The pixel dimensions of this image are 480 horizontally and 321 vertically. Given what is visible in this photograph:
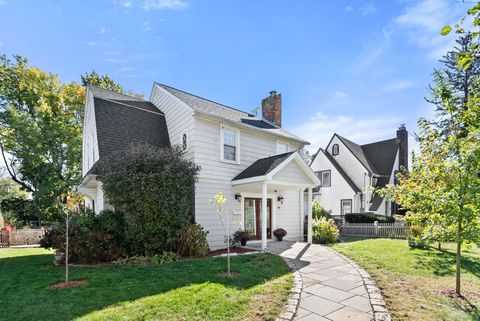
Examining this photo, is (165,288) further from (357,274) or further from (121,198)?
(357,274)

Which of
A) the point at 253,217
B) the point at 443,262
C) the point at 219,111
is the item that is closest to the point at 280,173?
the point at 253,217

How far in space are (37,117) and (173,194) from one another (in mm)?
20121

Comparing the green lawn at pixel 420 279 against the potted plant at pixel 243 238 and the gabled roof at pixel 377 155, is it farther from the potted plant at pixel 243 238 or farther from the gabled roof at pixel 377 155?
the gabled roof at pixel 377 155

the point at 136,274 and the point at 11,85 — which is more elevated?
the point at 11,85

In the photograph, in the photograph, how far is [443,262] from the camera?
771 cm

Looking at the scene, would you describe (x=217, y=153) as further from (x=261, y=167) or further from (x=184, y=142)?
(x=261, y=167)

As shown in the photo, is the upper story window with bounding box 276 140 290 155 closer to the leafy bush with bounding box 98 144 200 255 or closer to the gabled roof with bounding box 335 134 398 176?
the leafy bush with bounding box 98 144 200 255

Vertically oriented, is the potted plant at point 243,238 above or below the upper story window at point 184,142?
below

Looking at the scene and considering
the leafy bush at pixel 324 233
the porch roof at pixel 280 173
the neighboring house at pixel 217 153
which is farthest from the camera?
the leafy bush at pixel 324 233

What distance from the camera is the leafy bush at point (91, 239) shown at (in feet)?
26.5

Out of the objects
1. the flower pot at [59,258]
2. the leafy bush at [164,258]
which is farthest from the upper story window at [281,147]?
the flower pot at [59,258]

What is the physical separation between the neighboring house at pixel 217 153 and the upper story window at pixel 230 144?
44 millimetres

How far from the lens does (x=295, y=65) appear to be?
1115 cm

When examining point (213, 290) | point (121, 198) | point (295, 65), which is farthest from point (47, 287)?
point (295, 65)
